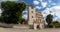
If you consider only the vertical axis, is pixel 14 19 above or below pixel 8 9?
below

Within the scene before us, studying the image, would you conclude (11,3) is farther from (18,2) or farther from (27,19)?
(27,19)

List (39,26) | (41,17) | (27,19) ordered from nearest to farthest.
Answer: (39,26) → (41,17) → (27,19)

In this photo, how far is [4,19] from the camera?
27062 millimetres

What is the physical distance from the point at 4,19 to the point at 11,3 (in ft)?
10.2

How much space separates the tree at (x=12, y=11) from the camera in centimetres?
2633

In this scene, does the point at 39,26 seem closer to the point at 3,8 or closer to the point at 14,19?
the point at 14,19

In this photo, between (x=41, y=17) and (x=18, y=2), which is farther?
(x=18, y=2)

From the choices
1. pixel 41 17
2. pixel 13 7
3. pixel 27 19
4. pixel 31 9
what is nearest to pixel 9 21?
pixel 13 7

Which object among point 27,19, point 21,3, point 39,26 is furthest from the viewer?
point 27,19

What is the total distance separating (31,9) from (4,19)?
10.1m

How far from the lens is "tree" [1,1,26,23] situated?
26331 millimetres

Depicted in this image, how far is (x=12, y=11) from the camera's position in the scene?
2678 centimetres

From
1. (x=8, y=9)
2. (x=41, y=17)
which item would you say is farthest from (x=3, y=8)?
(x=41, y=17)

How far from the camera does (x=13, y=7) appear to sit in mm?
27156
